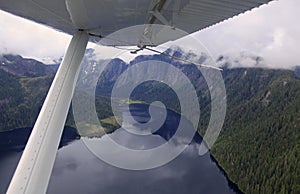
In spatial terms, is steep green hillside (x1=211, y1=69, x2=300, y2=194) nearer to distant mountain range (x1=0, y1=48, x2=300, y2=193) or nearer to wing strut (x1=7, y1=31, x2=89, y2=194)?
distant mountain range (x1=0, y1=48, x2=300, y2=193)

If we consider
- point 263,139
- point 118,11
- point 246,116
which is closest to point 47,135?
point 118,11

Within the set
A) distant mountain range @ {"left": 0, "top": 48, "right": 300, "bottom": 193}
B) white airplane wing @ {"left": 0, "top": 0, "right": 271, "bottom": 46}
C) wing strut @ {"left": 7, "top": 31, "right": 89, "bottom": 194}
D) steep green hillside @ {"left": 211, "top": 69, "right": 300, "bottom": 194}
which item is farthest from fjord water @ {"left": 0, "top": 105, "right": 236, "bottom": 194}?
wing strut @ {"left": 7, "top": 31, "right": 89, "bottom": 194}

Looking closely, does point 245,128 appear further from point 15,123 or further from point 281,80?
point 15,123

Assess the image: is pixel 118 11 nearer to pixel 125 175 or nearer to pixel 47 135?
pixel 47 135

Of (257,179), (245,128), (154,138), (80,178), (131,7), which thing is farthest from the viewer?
(245,128)

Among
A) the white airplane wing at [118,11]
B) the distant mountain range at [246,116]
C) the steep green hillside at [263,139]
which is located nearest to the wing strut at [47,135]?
the white airplane wing at [118,11]

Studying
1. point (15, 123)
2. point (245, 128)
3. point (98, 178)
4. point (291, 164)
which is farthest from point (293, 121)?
point (15, 123)
